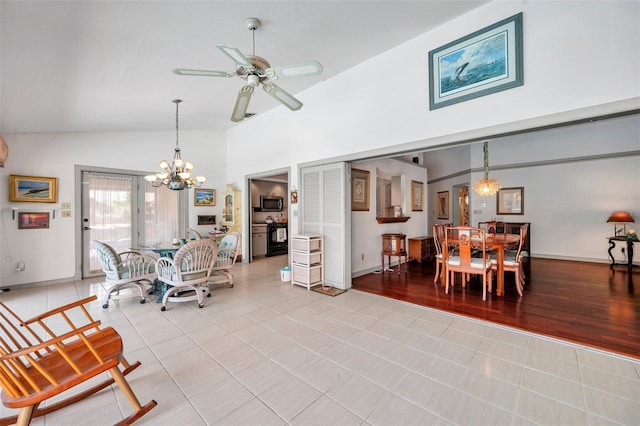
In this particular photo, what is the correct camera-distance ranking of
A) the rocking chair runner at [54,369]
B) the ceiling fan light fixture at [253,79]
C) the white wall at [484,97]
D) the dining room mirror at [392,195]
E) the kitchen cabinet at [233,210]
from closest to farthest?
the rocking chair runner at [54,369], the white wall at [484,97], the ceiling fan light fixture at [253,79], the dining room mirror at [392,195], the kitchen cabinet at [233,210]

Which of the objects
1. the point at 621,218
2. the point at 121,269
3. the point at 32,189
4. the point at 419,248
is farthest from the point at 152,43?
the point at 621,218

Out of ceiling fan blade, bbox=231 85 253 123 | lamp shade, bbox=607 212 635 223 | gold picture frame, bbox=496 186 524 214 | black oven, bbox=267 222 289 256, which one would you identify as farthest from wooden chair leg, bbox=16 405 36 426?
gold picture frame, bbox=496 186 524 214

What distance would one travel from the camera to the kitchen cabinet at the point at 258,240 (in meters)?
7.32

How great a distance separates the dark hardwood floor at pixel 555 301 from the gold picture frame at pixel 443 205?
4.01 m

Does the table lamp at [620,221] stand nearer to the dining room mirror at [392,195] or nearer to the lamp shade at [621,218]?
the lamp shade at [621,218]

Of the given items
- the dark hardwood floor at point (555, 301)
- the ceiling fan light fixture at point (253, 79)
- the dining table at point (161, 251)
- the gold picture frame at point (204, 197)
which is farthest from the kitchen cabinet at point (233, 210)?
the ceiling fan light fixture at point (253, 79)

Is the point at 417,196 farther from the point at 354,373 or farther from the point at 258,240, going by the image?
the point at 354,373

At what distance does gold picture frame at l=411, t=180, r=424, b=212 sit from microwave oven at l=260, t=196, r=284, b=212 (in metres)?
3.80

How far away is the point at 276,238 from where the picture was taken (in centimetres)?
775

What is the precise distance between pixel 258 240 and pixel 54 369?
5820 millimetres

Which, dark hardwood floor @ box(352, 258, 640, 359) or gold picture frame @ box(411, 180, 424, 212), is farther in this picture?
gold picture frame @ box(411, 180, 424, 212)

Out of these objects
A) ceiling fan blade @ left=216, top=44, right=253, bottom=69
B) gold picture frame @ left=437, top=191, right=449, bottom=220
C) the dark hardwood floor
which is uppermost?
ceiling fan blade @ left=216, top=44, right=253, bottom=69

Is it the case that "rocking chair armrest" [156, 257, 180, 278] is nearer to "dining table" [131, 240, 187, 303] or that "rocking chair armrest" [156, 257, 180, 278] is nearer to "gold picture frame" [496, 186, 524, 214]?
"dining table" [131, 240, 187, 303]

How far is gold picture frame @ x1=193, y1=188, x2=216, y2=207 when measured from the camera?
6.76 metres
